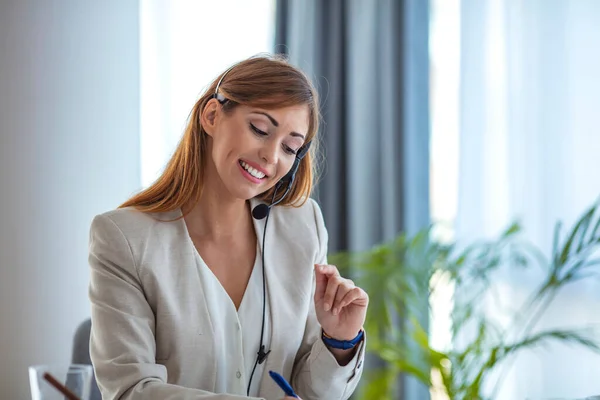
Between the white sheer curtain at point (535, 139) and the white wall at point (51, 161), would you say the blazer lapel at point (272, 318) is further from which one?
the white sheer curtain at point (535, 139)

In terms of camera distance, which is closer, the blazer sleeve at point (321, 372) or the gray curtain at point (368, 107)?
the blazer sleeve at point (321, 372)

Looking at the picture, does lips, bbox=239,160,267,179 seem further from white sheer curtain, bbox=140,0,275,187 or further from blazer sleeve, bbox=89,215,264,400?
white sheer curtain, bbox=140,0,275,187

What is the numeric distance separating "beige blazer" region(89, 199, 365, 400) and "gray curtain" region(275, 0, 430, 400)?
5.59 feet

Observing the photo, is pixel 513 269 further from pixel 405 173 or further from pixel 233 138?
pixel 233 138

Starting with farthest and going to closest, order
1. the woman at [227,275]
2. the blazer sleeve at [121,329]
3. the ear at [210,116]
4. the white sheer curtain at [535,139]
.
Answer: the white sheer curtain at [535,139], the ear at [210,116], the woman at [227,275], the blazer sleeve at [121,329]

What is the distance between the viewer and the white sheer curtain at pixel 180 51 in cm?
338

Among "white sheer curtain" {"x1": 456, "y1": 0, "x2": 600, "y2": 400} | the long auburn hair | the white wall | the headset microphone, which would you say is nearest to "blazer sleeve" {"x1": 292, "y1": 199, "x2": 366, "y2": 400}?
the headset microphone

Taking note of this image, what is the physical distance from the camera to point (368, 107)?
3.33 meters

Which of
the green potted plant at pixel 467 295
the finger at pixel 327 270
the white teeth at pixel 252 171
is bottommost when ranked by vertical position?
the green potted plant at pixel 467 295

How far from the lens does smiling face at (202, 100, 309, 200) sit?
144 cm

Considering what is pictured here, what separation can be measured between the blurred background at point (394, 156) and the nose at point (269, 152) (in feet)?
3.97

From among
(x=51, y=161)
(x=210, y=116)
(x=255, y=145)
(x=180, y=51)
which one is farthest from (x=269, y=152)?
(x=180, y=51)

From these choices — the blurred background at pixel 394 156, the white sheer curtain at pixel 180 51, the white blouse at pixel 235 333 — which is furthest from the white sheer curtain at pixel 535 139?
the white blouse at pixel 235 333

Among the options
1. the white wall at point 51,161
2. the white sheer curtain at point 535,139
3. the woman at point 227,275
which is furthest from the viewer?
the white sheer curtain at point 535,139
